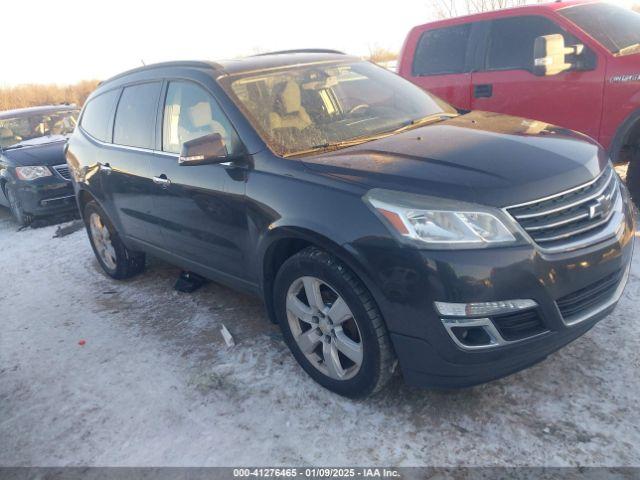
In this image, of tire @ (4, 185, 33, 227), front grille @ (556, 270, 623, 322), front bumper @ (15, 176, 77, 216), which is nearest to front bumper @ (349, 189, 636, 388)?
front grille @ (556, 270, 623, 322)

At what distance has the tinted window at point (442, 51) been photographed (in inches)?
227

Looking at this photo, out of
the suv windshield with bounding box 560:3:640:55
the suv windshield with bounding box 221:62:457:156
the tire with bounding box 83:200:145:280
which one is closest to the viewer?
the suv windshield with bounding box 221:62:457:156

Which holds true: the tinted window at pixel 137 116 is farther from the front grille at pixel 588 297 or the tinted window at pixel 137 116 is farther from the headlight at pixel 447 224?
the front grille at pixel 588 297

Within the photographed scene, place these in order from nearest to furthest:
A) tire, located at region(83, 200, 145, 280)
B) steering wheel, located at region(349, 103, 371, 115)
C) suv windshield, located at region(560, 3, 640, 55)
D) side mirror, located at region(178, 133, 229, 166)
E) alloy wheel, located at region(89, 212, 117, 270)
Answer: side mirror, located at region(178, 133, 229, 166) < steering wheel, located at region(349, 103, 371, 115) < suv windshield, located at region(560, 3, 640, 55) < tire, located at region(83, 200, 145, 280) < alloy wheel, located at region(89, 212, 117, 270)

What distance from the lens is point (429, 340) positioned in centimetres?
234

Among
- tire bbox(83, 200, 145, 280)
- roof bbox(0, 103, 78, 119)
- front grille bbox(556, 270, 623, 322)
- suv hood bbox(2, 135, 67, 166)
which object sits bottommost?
tire bbox(83, 200, 145, 280)

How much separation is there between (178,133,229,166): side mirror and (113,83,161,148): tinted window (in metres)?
1.06

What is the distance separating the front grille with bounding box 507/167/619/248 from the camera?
2.31 m

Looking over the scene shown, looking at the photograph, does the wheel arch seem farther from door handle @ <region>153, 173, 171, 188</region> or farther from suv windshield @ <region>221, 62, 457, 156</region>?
door handle @ <region>153, 173, 171, 188</region>

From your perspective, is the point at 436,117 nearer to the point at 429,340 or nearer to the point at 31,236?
the point at 429,340

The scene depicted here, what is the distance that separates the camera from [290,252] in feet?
9.75

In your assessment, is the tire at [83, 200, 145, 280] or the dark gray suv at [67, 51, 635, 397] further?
the tire at [83, 200, 145, 280]

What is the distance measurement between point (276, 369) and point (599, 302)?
1.78m

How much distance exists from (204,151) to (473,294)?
63.5 inches
